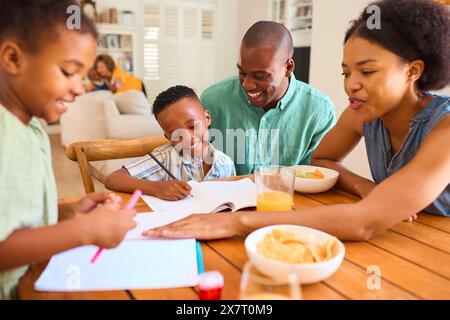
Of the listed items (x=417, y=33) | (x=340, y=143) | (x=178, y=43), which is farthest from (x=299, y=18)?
(x=417, y=33)

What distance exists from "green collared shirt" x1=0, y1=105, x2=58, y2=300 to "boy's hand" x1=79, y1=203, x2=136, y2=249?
0.09m

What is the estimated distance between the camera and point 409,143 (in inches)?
44.6

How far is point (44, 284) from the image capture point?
68cm

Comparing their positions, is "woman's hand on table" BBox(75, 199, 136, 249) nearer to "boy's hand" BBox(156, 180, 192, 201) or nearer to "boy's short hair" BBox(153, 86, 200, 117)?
"boy's hand" BBox(156, 180, 192, 201)

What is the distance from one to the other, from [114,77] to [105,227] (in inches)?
240

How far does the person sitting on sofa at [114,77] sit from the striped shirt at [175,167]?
4.89 m

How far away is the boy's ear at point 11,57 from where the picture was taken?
0.68m

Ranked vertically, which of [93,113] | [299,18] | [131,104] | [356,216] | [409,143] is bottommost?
[93,113]

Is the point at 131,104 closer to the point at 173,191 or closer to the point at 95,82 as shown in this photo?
the point at 95,82

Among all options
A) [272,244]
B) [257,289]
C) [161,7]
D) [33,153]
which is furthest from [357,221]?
[161,7]

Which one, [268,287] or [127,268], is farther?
[127,268]

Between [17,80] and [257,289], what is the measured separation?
56cm

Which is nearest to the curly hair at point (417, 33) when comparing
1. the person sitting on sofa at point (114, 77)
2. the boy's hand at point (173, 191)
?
the boy's hand at point (173, 191)

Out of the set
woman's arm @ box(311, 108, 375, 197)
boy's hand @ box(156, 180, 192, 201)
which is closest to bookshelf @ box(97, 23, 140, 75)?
woman's arm @ box(311, 108, 375, 197)
